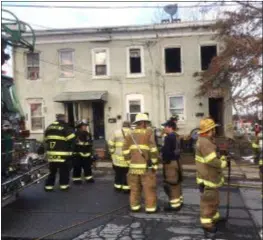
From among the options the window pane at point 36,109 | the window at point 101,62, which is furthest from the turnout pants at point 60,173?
the window at point 101,62

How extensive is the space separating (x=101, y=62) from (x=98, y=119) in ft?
7.96

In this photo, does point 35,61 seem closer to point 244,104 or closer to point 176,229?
point 176,229

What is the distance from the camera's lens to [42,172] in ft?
22.6

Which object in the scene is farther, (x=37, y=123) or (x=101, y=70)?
(x=101, y=70)

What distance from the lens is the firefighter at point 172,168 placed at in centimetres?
604

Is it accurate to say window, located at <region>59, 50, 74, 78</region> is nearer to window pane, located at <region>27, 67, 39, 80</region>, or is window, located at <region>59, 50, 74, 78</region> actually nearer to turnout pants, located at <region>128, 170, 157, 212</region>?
window pane, located at <region>27, 67, 39, 80</region>

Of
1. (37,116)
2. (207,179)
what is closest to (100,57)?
(37,116)

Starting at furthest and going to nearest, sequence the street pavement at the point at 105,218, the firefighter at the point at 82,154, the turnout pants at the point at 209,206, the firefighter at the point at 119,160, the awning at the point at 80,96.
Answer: the awning at the point at 80,96 < the firefighter at the point at 82,154 < the firefighter at the point at 119,160 < the street pavement at the point at 105,218 < the turnout pants at the point at 209,206

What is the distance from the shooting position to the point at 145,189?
5.86 meters

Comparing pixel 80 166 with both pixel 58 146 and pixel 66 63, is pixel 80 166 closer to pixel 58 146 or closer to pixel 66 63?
pixel 58 146

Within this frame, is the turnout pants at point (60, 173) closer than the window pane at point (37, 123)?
Yes

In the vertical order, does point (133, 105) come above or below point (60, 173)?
above

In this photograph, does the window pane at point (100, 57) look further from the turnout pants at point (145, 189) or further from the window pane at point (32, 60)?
the turnout pants at point (145, 189)

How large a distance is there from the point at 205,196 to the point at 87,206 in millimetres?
2320
